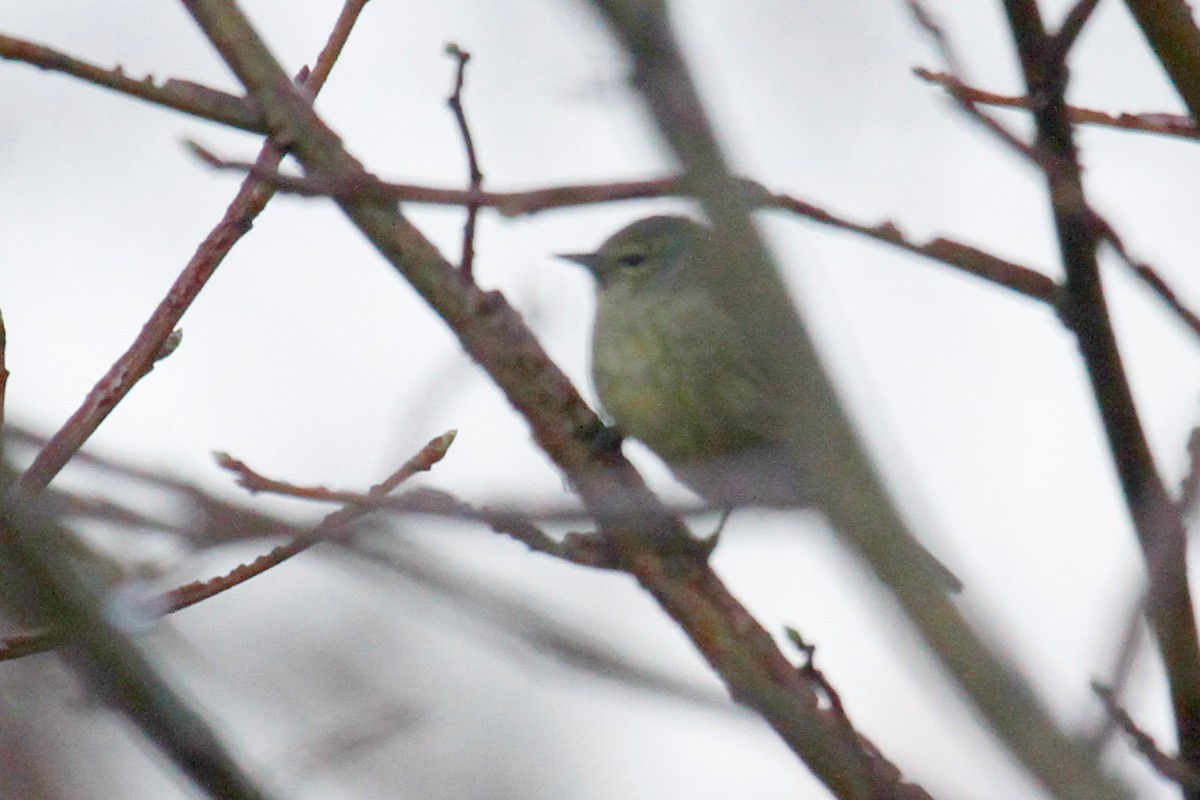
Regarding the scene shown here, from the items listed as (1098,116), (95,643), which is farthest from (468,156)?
(95,643)

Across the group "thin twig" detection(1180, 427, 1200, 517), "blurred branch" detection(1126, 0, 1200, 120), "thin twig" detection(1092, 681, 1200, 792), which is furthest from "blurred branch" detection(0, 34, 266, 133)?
"thin twig" detection(1092, 681, 1200, 792)

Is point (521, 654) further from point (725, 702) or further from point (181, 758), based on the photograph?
point (181, 758)

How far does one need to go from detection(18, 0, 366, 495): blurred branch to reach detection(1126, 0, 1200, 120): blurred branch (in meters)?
1.42

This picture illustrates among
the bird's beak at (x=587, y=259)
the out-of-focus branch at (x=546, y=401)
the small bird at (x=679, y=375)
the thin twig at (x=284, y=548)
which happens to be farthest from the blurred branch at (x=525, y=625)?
the bird's beak at (x=587, y=259)

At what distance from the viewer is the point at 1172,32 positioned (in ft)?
6.92

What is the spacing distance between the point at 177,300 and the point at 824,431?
1939 mm

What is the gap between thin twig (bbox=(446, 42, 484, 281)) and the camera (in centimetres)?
Result: 282

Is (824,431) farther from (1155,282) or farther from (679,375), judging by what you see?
(679,375)

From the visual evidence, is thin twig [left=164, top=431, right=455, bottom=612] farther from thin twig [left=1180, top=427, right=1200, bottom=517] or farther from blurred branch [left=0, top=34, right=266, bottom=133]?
thin twig [left=1180, top=427, right=1200, bottom=517]

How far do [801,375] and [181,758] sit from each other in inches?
23.8

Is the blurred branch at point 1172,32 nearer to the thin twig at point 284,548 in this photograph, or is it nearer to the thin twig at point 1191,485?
the thin twig at point 1191,485

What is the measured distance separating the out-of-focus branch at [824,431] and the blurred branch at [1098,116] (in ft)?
3.82

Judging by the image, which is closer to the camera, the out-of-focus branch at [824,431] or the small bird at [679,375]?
the out-of-focus branch at [824,431]

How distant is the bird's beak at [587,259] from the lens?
230 inches
